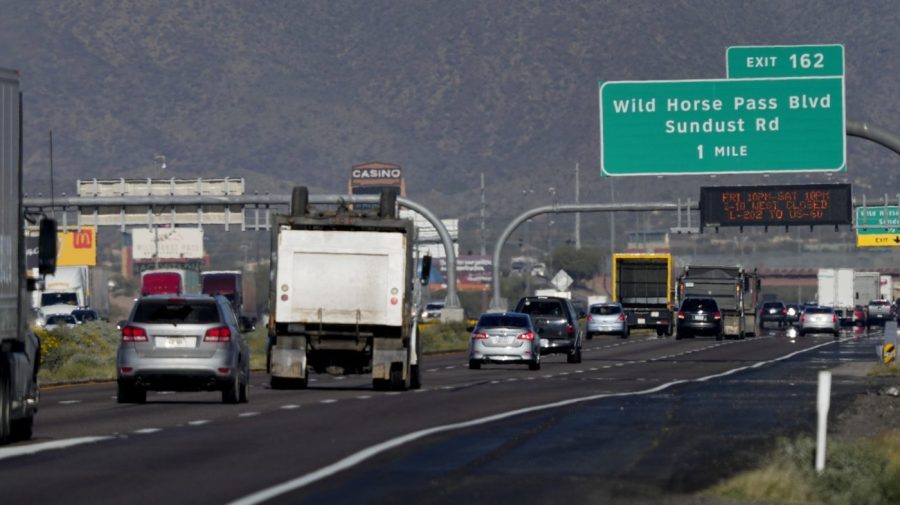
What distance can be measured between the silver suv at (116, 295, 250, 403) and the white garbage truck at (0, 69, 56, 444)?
7.77 meters

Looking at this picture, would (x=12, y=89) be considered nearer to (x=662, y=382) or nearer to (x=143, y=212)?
(x=662, y=382)

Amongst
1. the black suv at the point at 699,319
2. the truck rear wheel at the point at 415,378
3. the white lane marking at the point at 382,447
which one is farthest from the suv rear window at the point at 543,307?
the black suv at the point at 699,319

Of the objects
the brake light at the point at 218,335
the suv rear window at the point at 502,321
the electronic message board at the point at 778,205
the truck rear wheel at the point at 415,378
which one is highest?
the electronic message board at the point at 778,205

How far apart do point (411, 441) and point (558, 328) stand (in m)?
30.4

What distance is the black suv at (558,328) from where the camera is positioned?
170 ft

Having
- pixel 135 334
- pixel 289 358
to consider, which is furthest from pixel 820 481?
pixel 289 358

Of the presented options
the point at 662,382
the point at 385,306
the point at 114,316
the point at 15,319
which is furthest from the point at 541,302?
the point at 114,316

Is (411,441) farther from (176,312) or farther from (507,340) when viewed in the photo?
(507,340)

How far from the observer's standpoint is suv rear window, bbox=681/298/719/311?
77812 mm

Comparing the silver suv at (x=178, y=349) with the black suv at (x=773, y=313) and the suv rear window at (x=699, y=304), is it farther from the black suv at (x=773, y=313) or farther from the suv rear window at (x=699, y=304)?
the black suv at (x=773, y=313)

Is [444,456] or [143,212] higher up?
[143,212]

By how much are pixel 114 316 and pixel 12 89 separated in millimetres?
159599

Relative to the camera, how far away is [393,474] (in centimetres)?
1769

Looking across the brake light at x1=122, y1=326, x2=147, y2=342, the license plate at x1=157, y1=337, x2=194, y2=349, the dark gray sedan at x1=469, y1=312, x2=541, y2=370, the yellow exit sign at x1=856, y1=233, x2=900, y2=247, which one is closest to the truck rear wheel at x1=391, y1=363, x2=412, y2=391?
the license plate at x1=157, y1=337, x2=194, y2=349
